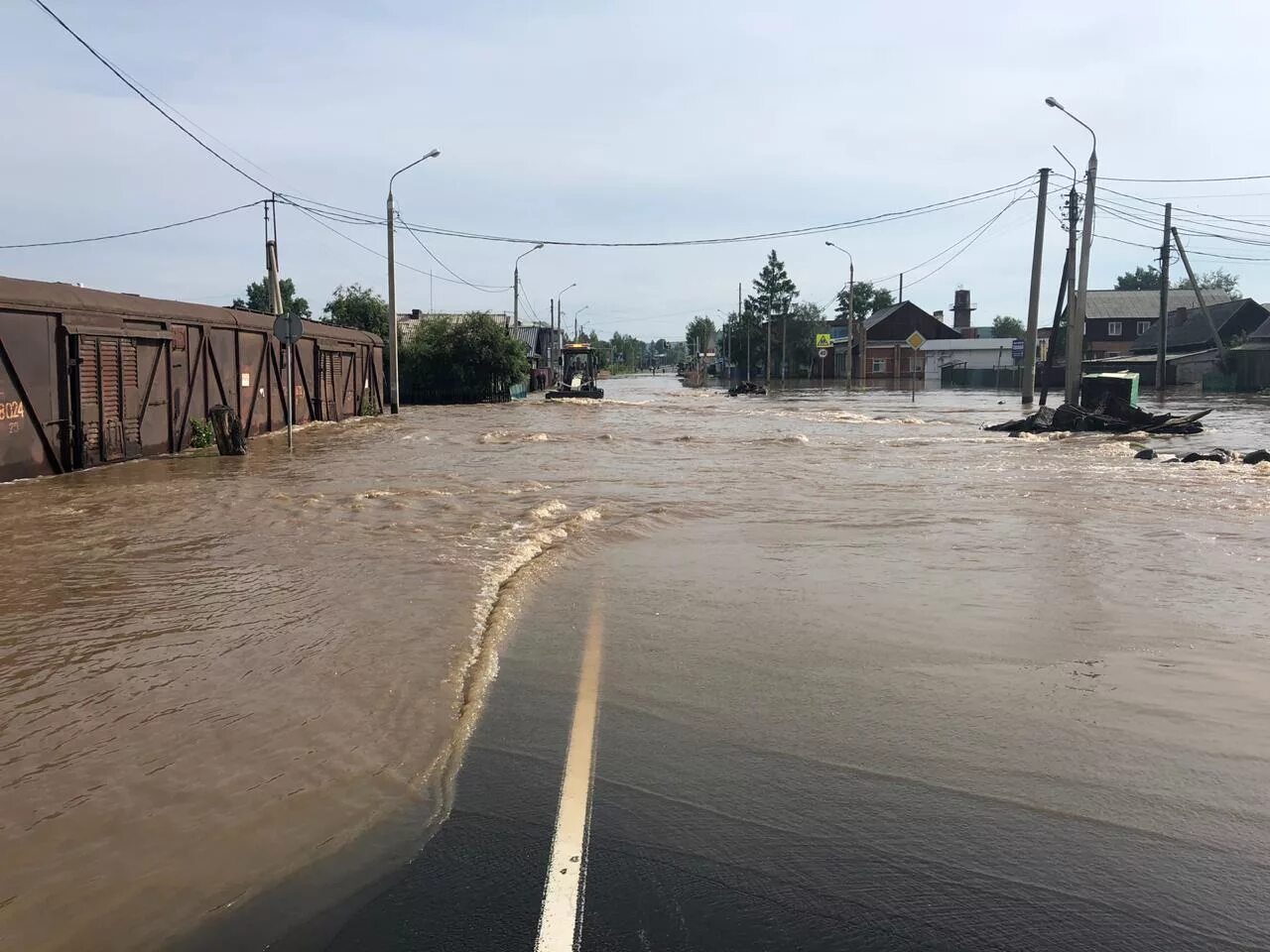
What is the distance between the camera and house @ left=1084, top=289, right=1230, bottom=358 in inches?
3211

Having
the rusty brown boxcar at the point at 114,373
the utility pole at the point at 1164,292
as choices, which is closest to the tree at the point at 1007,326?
the utility pole at the point at 1164,292

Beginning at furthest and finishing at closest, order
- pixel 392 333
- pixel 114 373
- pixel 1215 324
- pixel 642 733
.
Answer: pixel 1215 324 < pixel 392 333 < pixel 114 373 < pixel 642 733

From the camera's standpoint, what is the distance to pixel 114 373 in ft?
51.3

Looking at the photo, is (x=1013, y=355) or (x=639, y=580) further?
(x=1013, y=355)

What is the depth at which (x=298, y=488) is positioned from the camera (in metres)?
13.4

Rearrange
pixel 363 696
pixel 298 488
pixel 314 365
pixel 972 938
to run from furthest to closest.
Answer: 1. pixel 314 365
2. pixel 298 488
3. pixel 363 696
4. pixel 972 938

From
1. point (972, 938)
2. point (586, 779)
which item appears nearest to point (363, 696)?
point (586, 779)

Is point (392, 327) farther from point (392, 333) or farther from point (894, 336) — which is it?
point (894, 336)

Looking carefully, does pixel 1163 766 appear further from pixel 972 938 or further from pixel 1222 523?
pixel 1222 523

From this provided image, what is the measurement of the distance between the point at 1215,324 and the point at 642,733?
254 feet

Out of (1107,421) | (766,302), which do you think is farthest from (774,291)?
(1107,421)

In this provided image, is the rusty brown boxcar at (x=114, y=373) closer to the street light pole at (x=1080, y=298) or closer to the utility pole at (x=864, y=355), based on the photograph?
the street light pole at (x=1080, y=298)

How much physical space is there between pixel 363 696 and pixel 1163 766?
361 centimetres

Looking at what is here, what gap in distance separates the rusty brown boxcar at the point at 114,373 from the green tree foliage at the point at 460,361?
20.6 metres
